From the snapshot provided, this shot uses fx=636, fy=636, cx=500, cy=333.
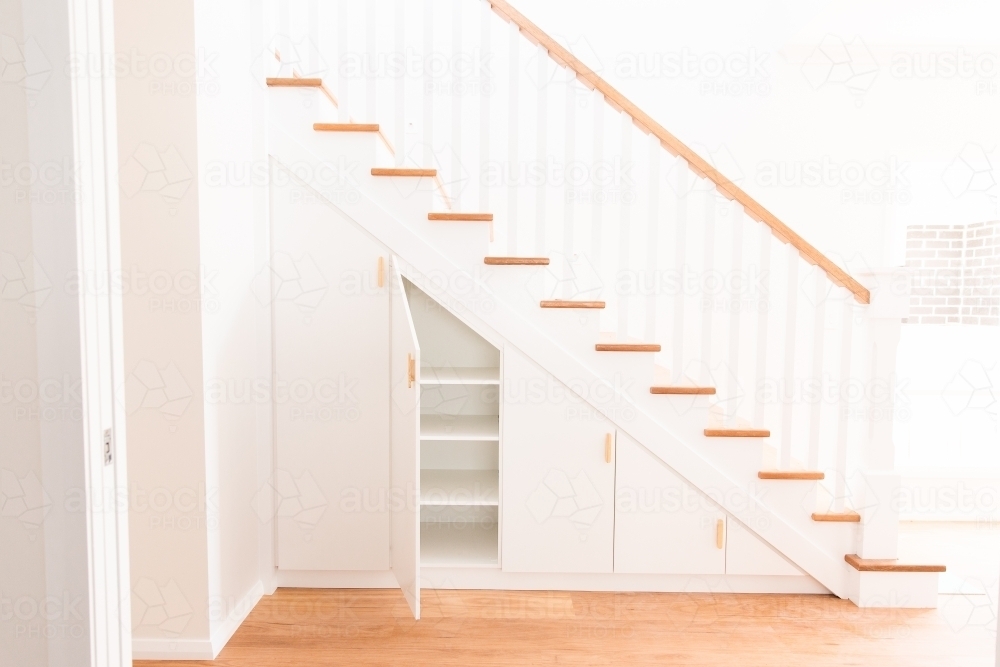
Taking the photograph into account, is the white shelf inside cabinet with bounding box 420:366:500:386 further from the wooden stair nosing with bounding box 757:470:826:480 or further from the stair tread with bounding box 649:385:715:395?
the wooden stair nosing with bounding box 757:470:826:480

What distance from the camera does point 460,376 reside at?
2.96 meters

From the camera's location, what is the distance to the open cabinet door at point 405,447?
7.36ft

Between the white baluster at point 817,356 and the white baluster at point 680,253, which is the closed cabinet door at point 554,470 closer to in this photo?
the white baluster at point 680,253

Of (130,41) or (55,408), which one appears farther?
(130,41)

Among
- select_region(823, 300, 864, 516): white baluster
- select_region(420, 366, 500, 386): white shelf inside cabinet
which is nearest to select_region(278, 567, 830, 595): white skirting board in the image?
select_region(823, 300, 864, 516): white baluster

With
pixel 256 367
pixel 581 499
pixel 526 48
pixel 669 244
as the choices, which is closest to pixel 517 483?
pixel 581 499

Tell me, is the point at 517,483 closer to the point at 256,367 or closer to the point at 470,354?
the point at 470,354

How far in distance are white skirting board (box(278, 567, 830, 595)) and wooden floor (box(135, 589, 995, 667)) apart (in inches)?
1.5

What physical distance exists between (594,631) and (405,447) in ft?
3.28

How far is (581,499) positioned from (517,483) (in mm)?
278

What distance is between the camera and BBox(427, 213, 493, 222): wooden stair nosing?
2.65m

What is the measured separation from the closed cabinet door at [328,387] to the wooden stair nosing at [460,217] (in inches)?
10.7

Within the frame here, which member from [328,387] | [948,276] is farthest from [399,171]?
[948,276]

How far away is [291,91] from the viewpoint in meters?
2.61
